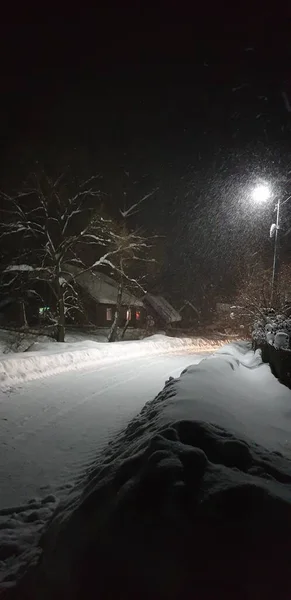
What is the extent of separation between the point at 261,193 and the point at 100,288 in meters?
24.8

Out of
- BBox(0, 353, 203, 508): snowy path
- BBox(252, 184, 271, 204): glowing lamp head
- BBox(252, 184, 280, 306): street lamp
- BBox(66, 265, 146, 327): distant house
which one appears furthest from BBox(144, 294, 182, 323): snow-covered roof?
BBox(0, 353, 203, 508): snowy path

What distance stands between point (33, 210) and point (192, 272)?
3523cm

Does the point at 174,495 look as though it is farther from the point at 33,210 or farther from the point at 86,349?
the point at 33,210

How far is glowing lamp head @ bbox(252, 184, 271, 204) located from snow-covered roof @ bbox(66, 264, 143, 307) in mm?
19822

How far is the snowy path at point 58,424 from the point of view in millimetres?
5242

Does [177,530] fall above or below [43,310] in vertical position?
above

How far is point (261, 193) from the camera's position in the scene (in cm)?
1641

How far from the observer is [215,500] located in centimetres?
289

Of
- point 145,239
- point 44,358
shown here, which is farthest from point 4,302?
point 44,358

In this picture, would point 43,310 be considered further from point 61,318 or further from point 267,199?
point 267,199

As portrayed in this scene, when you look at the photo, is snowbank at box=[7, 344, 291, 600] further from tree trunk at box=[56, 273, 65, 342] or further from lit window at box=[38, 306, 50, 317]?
lit window at box=[38, 306, 50, 317]

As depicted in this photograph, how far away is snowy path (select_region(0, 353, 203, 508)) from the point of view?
524cm

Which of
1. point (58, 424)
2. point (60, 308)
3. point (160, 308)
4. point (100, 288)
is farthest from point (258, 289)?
point (160, 308)

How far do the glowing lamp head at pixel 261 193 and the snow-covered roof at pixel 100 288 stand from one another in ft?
65.0
